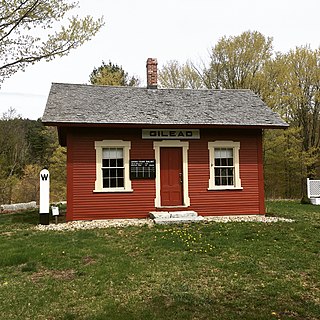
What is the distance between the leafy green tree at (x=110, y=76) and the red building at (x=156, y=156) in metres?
17.4

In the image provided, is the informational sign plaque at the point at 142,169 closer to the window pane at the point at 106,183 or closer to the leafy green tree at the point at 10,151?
the window pane at the point at 106,183

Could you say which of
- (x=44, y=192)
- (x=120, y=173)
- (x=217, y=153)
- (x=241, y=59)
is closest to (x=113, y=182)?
(x=120, y=173)

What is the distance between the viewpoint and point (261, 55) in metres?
27.4

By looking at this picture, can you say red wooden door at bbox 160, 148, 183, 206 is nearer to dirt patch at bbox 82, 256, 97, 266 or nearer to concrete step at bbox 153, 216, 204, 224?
concrete step at bbox 153, 216, 204, 224

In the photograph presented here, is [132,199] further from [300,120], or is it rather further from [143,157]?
[300,120]

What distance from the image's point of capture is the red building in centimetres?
1202

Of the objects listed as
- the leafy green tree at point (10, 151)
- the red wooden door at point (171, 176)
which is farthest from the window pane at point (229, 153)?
the leafy green tree at point (10, 151)

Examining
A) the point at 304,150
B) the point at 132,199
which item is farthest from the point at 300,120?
the point at 132,199

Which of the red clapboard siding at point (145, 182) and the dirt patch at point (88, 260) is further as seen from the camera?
the red clapboard siding at point (145, 182)

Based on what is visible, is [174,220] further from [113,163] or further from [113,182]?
[113,163]

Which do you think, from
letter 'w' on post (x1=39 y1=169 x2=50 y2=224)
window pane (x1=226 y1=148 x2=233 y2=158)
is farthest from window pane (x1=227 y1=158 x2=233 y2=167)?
letter 'w' on post (x1=39 y1=169 x2=50 y2=224)

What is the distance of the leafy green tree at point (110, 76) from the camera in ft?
101

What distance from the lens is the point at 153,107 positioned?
44.0ft

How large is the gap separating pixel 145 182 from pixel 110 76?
20.4 m
